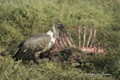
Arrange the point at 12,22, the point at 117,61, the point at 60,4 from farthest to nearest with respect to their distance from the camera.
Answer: the point at 60,4 < the point at 12,22 < the point at 117,61

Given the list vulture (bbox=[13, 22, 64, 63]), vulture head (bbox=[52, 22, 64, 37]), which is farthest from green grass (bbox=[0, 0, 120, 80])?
vulture head (bbox=[52, 22, 64, 37])

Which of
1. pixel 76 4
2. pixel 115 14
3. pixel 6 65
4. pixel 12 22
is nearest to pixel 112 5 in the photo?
pixel 115 14

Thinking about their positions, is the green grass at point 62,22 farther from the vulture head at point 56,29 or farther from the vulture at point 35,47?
the vulture head at point 56,29

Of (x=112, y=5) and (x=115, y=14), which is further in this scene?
(x=112, y=5)

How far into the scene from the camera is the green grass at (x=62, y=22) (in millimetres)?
4879

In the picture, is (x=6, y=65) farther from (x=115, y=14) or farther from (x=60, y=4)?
(x=115, y=14)

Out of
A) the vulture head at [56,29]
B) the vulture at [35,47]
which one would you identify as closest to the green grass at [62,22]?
the vulture at [35,47]

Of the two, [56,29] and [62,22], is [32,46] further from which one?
[62,22]

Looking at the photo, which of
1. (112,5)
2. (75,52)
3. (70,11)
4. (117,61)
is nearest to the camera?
(117,61)

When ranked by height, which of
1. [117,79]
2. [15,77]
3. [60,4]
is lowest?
[117,79]

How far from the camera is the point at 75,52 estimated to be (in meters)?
5.50

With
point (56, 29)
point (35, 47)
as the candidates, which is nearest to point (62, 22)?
point (56, 29)

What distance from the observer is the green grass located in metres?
4.88

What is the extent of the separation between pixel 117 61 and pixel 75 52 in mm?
1079
